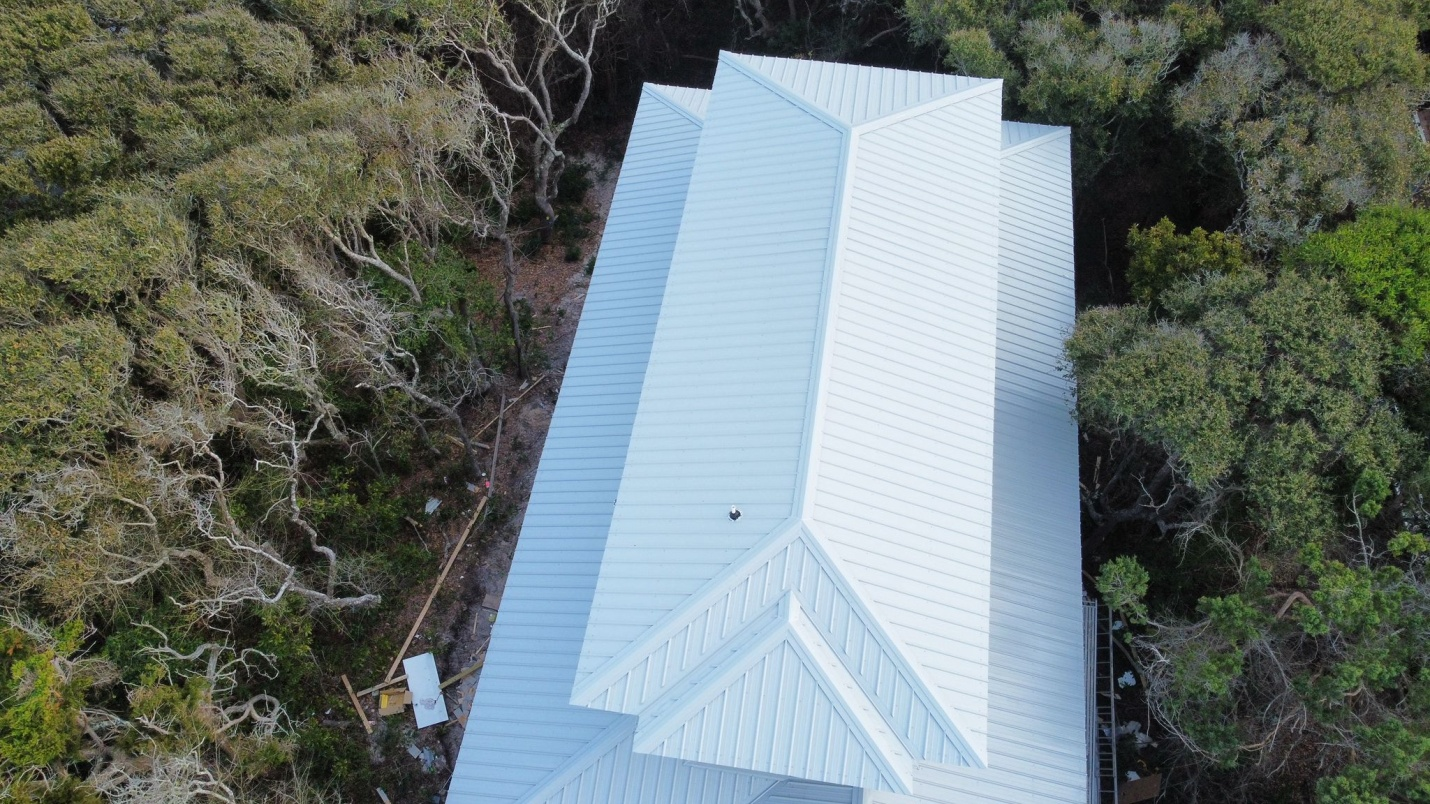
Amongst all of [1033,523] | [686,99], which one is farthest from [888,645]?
[686,99]

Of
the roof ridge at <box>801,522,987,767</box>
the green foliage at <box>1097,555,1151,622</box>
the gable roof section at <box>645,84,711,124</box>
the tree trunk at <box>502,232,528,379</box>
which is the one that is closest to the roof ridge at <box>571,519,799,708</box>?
the roof ridge at <box>801,522,987,767</box>

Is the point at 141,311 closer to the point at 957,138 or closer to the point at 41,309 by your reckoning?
the point at 41,309

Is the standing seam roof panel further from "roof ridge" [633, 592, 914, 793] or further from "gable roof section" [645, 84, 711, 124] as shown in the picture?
"gable roof section" [645, 84, 711, 124]

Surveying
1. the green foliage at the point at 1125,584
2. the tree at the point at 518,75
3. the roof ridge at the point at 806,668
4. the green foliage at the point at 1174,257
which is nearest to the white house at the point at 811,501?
the roof ridge at the point at 806,668

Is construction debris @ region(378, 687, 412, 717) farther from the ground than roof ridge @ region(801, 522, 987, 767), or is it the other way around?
roof ridge @ region(801, 522, 987, 767)

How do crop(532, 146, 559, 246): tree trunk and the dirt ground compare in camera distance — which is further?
crop(532, 146, 559, 246): tree trunk

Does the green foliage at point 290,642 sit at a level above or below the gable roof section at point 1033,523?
below

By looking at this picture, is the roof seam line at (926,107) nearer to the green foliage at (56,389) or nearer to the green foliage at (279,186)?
the green foliage at (279,186)

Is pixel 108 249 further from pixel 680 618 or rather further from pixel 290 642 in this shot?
pixel 680 618
